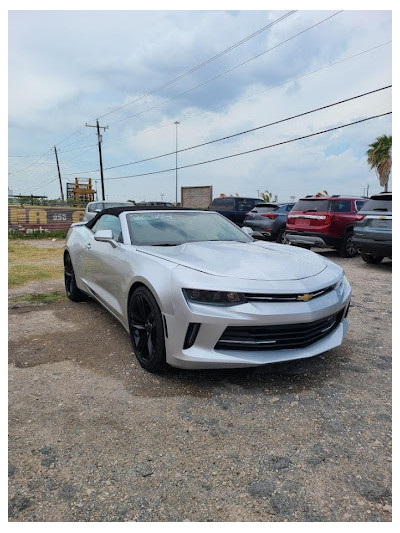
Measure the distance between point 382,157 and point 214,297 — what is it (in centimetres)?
3523

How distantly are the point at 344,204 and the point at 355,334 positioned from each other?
6409mm

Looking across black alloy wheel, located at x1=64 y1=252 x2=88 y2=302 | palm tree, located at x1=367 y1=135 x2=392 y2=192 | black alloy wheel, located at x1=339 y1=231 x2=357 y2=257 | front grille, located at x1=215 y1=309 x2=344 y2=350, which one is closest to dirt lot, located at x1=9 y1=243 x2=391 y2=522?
front grille, located at x1=215 y1=309 x2=344 y2=350

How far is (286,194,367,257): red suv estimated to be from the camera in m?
9.41

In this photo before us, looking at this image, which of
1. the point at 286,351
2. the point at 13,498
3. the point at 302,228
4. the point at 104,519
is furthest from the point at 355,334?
the point at 302,228

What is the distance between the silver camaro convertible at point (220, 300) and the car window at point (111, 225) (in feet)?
0.52

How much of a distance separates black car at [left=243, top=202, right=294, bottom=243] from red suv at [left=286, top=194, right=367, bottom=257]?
4.64ft

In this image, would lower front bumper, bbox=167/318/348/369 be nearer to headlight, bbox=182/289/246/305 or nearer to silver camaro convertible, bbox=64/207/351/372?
silver camaro convertible, bbox=64/207/351/372

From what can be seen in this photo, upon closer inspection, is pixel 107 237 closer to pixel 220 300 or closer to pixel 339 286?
pixel 220 300

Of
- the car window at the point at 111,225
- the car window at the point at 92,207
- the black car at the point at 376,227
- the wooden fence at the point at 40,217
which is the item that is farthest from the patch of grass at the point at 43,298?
the wooden fence at the point at 40,217

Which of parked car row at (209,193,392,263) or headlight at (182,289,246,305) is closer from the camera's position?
headlight at (182,289,246,305)

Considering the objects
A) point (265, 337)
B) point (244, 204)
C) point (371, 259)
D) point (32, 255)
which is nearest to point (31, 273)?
point (32, 255)

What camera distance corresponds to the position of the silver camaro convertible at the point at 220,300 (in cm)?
263

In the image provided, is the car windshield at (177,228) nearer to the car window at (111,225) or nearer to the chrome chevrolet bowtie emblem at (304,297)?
the car window at (111,225)

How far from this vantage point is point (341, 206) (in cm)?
959
